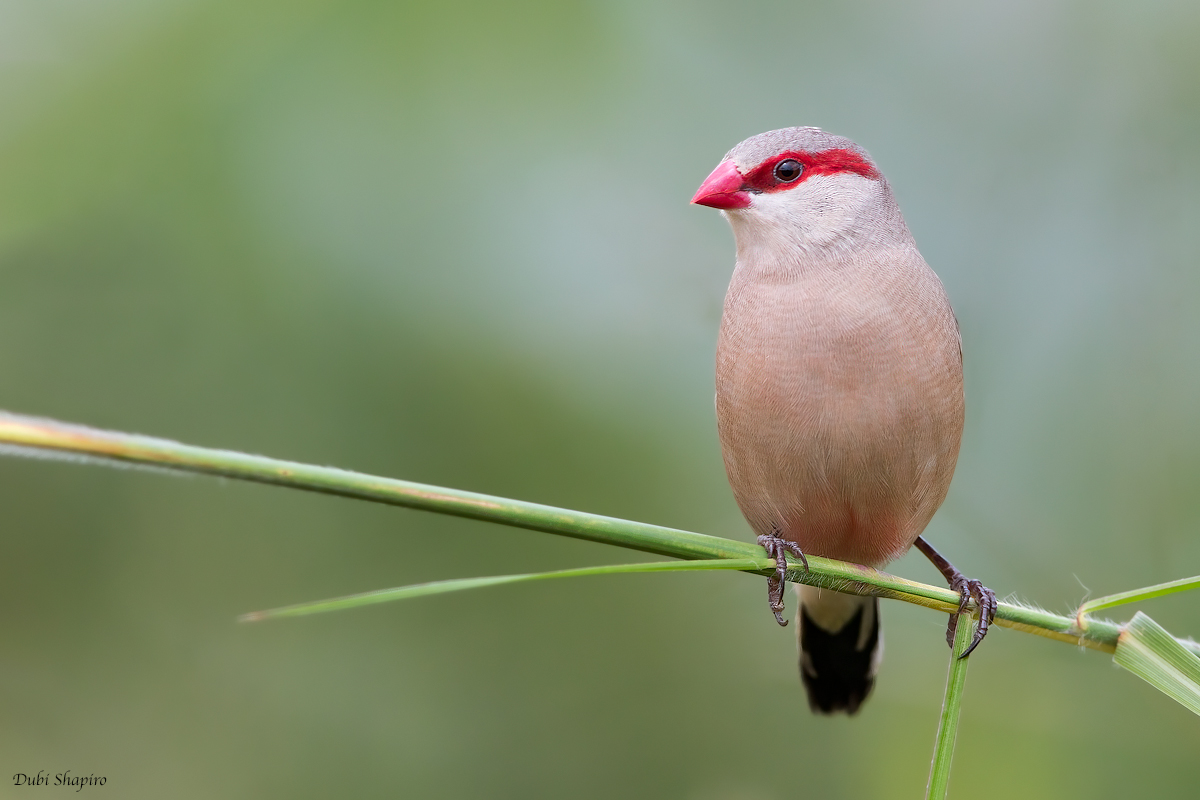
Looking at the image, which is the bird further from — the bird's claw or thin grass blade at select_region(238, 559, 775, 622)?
thin grass blade at select_region(238, 559, 775, 622)

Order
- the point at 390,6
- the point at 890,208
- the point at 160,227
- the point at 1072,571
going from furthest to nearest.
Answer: the point at 390,6 < the point at 160,227 < the point at 1072,571 < the point at 890,208

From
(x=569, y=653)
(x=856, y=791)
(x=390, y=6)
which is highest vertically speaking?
(x=390, y=6)

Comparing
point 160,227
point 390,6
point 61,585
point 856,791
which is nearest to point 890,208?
point 856,791

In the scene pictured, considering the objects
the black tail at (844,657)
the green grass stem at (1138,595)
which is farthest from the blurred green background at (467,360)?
the green grass stem at (1138,595)

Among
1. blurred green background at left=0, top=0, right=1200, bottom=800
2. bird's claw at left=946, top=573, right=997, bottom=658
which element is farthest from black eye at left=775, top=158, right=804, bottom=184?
bird's claw at left=946, top=573, right=997, bottom=658

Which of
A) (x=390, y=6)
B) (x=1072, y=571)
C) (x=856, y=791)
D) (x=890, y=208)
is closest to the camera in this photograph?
(x=890, y=208)

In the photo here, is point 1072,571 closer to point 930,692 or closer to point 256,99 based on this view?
point 930,692

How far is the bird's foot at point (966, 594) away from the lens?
1.96 metres

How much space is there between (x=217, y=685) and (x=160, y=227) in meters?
1.67

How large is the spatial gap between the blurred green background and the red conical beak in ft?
2.48

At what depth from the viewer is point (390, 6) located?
3.84 meters

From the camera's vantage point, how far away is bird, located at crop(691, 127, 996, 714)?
2.20m

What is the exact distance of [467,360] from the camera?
3.49m

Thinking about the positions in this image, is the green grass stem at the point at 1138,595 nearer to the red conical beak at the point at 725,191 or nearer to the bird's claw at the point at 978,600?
the bird's claw at the point at 978,600
